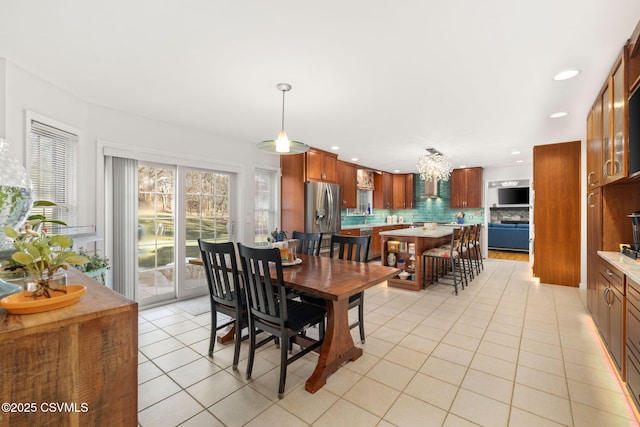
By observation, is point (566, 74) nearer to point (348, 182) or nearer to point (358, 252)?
point (358, 252)

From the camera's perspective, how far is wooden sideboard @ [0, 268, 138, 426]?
70 centimetres

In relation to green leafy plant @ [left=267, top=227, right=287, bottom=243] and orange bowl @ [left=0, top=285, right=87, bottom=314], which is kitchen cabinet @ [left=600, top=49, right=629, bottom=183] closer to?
orange bowl @ [left=0, top=285, right=87, bottom=314]

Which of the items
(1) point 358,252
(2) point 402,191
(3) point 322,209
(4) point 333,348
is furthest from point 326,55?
(2) point 402,191

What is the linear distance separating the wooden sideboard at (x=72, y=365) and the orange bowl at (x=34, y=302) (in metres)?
0.02

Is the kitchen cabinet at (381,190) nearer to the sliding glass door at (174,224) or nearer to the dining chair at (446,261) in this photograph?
the dining chair at (446,261)

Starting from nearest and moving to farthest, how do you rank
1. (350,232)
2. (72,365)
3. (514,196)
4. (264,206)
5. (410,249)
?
(72,365) < (410,249) < (264,206) < (350,232) < (514,196)

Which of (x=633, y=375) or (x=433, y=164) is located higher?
(x=433, y=164)

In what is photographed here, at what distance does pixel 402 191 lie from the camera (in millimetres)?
8242

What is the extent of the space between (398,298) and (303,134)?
2661 millimetres

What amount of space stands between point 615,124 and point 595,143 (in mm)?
818

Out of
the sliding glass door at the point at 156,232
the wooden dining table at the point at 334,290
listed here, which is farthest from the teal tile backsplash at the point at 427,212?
the wooden dining table at the point at 334,290

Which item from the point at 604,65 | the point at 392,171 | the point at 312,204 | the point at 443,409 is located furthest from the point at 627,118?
the point at 392,171

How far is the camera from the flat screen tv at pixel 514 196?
795 centimetres

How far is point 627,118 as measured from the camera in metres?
2.01
